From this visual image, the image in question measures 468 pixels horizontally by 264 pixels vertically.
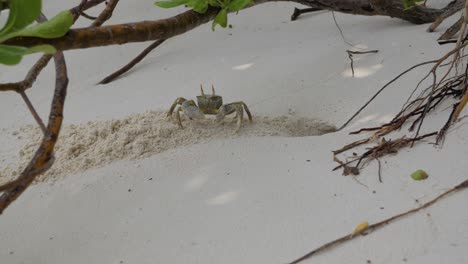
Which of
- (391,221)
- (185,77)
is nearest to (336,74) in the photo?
(185,77)

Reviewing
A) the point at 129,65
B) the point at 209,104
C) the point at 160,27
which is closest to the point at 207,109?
the point at 209,104

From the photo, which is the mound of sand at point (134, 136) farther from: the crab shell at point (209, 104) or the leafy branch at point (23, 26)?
the leafy branch at point (23, 26)

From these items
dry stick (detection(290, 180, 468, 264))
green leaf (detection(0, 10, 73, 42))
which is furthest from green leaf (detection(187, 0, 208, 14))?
dry stick (detection(290, 180, 468, 264))

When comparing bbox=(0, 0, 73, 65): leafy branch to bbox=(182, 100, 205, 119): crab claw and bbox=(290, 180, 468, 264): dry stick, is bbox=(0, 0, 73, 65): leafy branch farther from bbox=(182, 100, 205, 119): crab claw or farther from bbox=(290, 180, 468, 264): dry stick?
bbox=(182, 100, 205, 119): crab claw

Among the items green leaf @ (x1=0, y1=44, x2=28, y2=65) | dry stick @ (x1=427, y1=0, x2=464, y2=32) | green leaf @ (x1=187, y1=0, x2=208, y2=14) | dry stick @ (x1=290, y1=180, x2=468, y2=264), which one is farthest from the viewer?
dry stick @ (x1=427, y1=0, x2=464, y2=32)

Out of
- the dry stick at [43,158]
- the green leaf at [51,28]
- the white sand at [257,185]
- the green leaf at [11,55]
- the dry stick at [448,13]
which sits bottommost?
the white sand at [257,185]

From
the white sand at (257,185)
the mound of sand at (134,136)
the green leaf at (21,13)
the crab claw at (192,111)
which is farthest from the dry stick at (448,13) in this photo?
the green leaf at (21,13)
